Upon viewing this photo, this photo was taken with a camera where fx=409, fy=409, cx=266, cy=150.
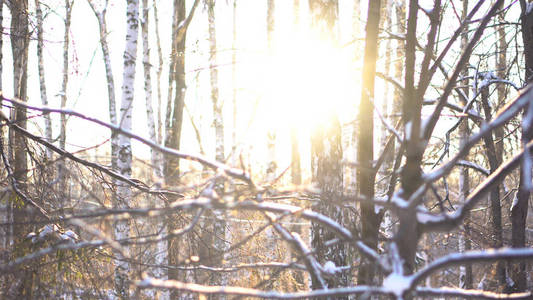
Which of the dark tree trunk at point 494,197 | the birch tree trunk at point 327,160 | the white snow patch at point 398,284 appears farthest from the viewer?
the dark tree trunk at point 494,197

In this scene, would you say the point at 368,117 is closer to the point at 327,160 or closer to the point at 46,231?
the point at 327,160

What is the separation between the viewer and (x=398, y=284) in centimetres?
207

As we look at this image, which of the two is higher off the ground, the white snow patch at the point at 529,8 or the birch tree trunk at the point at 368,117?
the white snow patch at the point at 529,8

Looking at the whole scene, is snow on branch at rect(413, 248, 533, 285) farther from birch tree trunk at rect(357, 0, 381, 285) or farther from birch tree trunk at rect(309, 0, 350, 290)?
birch tree trunk at rect(309, 0, 350, 290)

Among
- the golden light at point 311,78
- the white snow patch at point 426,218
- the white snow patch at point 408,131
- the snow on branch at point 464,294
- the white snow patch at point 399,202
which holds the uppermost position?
the golden light at point 311,78

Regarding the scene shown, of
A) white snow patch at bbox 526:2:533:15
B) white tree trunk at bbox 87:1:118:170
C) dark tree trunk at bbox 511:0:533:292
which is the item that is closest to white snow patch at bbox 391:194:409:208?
dark tree trunk at bbox 511:0:533:292

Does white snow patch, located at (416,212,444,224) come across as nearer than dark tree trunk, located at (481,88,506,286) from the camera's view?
Yes

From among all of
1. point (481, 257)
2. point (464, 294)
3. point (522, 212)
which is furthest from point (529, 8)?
point (481, 257)

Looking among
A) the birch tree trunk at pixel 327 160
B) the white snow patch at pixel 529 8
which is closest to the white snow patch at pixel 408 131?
the birch tree trunk at pixel 327 160

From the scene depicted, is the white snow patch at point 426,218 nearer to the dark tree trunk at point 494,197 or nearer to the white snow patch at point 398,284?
the white snow patch at point 398,284

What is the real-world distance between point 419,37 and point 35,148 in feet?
19.0

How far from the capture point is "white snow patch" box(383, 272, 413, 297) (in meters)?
2.04

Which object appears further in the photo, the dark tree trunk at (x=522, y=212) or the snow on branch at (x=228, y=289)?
the dark tree trunk at (x=522, y=212)

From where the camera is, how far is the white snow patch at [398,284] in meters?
2.04
